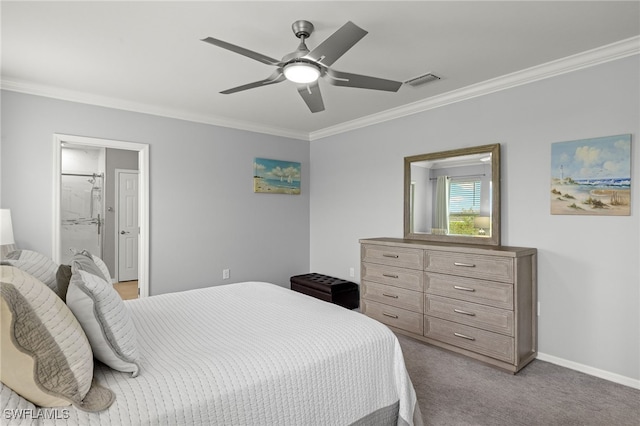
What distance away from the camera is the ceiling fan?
1.78 meters

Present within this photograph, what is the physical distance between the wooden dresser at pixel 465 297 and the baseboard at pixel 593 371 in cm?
12

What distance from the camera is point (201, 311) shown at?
84.4 inches

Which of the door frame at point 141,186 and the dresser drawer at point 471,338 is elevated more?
the door frame at point 141,186

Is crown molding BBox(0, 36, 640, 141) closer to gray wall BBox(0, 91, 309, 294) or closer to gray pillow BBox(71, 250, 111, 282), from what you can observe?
gray wall BBox(0, 91, 309, 294)

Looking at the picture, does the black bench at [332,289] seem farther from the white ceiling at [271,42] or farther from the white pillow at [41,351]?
the white pillow at [41,351]

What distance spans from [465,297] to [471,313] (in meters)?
0.13

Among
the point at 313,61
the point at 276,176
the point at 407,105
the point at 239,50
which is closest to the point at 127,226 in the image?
the point at 276,176

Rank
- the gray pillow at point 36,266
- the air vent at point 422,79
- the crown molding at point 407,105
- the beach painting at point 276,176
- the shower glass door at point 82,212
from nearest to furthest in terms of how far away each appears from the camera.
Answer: the gray pillow at point 36,266 < the crown molding at point 407,105 < the air vent at point 422,79 < the beach painting at point 276,176 < the shower glass door at point 82,212

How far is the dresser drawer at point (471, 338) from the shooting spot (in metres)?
2.68

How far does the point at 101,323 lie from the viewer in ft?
4.22

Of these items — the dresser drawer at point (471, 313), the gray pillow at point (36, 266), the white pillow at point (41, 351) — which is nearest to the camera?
the white pillow at point (41, 351)

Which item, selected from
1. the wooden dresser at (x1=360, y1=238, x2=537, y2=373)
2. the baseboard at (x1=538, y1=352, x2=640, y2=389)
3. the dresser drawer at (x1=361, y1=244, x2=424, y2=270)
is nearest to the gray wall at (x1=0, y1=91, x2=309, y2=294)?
the dresser drawer at (x1=361, y1=244, x2=424, y2=270)

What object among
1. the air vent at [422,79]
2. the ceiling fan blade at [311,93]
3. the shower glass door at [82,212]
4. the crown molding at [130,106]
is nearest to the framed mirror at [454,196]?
the air vent at [422,79]

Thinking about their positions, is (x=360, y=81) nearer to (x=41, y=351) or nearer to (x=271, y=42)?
(x=271, y=42)
